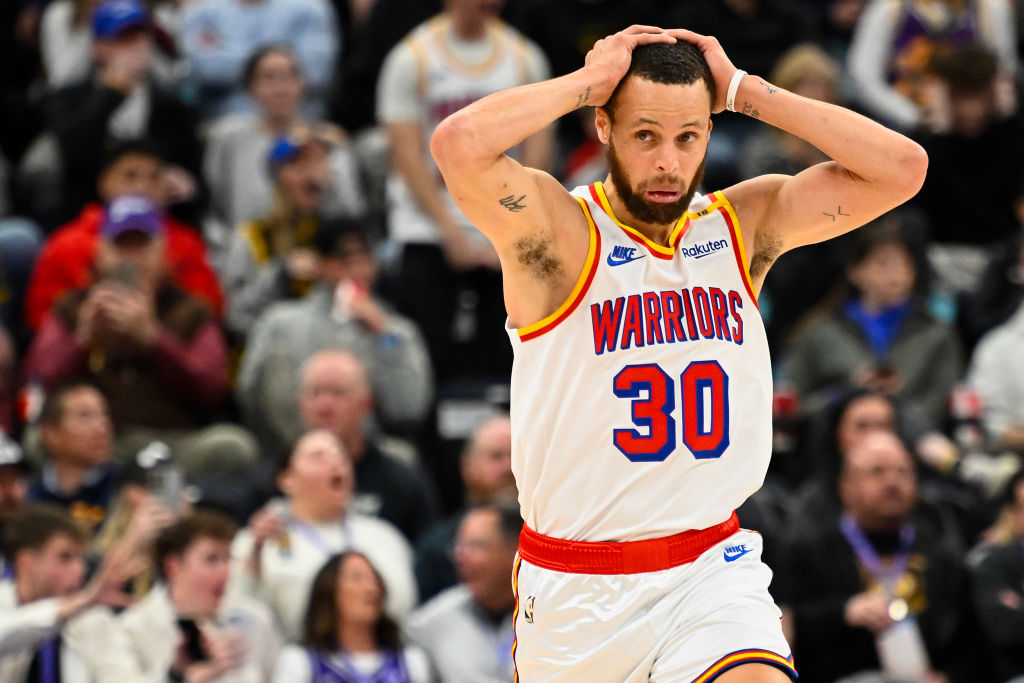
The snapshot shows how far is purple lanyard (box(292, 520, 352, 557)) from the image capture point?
9.17 metres

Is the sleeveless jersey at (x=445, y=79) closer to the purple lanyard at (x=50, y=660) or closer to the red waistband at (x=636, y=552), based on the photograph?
the purple lanyard at (x=50, y=660)

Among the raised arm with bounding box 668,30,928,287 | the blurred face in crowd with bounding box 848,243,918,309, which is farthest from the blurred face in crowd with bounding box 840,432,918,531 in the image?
the raised arm with bounding box 668,30,928,287

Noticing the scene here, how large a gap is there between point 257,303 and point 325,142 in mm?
1251

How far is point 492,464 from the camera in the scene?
968cm

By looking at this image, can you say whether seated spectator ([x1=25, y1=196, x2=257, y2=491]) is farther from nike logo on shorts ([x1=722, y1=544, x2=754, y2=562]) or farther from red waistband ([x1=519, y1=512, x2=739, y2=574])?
nike logo on shorts ([x1=722, y1=544, x2=754, y2=562])

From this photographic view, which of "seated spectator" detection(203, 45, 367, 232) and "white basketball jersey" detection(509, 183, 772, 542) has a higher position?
"seated spectator" detection(203, 45, 367, 232)

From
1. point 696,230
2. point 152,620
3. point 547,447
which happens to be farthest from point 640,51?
point 152,620

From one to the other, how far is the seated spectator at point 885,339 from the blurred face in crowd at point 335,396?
283 cm

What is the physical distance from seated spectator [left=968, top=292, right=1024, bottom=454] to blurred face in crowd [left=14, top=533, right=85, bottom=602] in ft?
18.2

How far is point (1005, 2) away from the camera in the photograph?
1309cm

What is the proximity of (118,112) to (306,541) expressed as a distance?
4.23 metres

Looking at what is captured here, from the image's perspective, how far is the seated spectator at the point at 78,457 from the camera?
9.42m

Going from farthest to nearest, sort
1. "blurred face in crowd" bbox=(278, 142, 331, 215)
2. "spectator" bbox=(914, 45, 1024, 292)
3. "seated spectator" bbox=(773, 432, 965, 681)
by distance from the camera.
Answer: "spectator" bbox=(914, 45, 1024, 292), "blurred face in crowd" bbox=(278, 142, 331, 215), "seated spectator" bbox=(773, 432, 965, 681)

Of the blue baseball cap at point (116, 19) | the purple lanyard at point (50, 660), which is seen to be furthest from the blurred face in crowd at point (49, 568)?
the blue baseball cap at point (116, 19)
